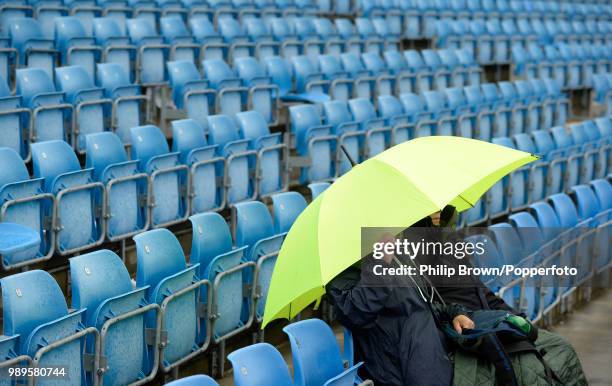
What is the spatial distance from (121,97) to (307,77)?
6.39ft

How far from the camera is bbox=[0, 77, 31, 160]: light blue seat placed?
452 centimetres

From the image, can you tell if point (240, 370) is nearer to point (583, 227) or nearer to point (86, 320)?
point (86, 320)

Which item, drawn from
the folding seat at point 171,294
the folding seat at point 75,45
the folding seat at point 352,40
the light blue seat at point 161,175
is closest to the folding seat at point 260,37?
the folding seat at point 352,40

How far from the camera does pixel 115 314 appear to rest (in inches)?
119

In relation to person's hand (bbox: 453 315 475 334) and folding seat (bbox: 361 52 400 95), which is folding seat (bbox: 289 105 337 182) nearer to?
folding seat (bbox: 361 52 400 95)

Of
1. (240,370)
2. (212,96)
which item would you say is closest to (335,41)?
(212,96)

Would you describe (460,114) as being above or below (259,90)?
below

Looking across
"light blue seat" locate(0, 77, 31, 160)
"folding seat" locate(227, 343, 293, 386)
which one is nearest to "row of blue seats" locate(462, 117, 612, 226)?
"light blue seat" locate(0, 77, 31, 160)

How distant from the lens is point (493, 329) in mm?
2818

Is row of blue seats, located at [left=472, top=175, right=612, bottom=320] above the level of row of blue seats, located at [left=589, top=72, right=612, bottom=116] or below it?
below

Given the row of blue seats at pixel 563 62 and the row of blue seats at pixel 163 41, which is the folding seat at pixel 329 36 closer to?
the row of blue seats at pixel 163 41

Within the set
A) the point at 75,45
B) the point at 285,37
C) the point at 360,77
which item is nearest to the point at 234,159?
the point at 75,45

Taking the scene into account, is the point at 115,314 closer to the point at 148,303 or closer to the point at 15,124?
the point at 148,303

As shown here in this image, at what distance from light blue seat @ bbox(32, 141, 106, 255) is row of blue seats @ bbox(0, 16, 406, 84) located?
1.68 m
